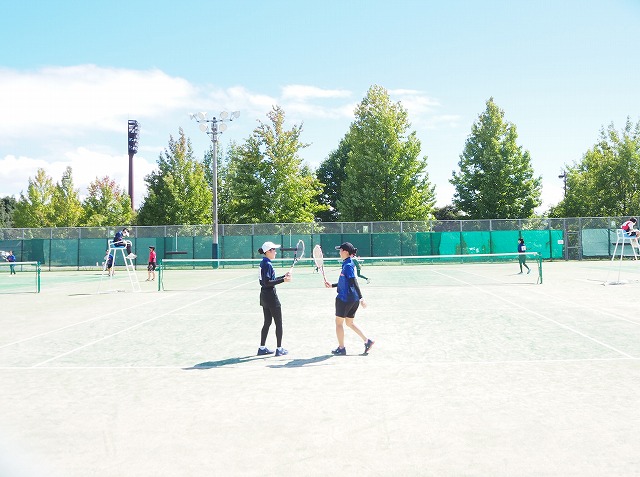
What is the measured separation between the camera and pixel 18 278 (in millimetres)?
31953

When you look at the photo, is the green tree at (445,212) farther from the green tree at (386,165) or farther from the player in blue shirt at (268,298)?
the player in blue shirt at (268,298)

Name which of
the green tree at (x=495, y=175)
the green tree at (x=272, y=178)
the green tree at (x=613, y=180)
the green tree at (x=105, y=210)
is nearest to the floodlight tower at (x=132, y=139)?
the green tree at (x=105, y=210)

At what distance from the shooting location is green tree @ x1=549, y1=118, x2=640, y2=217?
47469 mm

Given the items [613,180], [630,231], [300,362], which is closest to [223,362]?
[300,362]

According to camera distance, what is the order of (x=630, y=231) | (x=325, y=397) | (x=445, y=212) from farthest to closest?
(x=445, y=212)
(x=630, y=231)
(x=325, y=397)

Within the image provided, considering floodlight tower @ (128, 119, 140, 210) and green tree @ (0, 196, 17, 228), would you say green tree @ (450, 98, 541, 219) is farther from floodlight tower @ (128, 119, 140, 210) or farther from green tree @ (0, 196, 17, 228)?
green tree @ (0, 196, 17, 228)

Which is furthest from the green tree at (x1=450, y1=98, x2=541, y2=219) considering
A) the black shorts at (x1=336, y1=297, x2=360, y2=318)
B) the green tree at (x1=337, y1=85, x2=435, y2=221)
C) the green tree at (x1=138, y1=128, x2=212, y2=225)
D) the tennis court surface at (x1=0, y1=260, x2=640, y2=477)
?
the black shorts at (x1=336, y1=297, x2=360, y2=318)

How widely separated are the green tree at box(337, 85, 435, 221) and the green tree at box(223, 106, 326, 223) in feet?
17.2

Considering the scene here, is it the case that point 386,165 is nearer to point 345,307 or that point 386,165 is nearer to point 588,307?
point 588,307

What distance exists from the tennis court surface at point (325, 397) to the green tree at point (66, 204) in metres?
48.3

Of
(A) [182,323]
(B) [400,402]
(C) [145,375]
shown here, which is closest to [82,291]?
(A) [182,323]

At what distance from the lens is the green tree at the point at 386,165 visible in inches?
1834

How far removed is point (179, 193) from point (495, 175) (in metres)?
28.3

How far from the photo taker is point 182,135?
2135 inches
